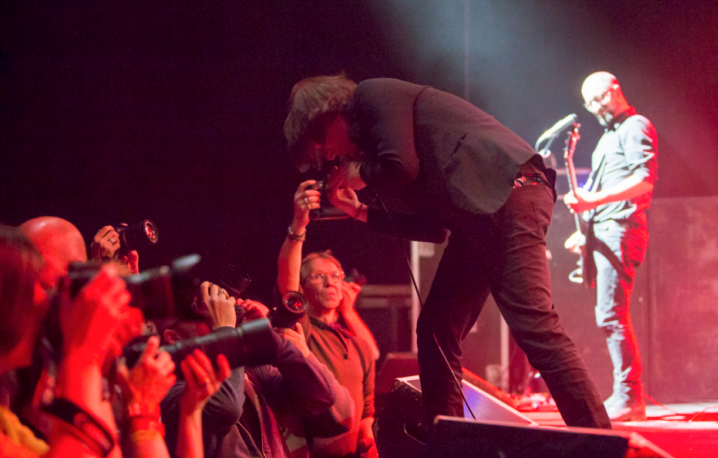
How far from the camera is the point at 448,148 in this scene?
170 cm

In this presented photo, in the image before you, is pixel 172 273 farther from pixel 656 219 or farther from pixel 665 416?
pixel 656 219

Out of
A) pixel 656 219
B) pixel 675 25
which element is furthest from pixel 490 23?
pixel 656 219

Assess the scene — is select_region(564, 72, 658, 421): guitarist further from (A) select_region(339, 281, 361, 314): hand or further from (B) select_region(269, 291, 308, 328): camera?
(B) select_region(269, 291, 308, 328): camera

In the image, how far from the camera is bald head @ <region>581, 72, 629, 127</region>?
3432 millimetres

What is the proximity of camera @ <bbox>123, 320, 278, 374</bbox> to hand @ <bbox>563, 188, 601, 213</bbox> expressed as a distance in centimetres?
257

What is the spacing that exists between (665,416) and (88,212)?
3988 millimetres

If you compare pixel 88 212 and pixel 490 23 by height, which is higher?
pixel 490 23

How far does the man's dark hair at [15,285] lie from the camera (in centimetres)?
95

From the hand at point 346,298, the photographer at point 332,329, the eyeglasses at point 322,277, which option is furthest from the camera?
the hand at point 346,298

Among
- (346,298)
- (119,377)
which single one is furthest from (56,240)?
(346,298)

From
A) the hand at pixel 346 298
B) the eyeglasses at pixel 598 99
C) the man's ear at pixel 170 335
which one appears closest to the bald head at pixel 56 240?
the man's ear at pixel 170 335

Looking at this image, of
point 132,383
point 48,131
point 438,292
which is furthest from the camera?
point 48,131

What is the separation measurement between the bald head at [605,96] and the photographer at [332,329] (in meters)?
1.72

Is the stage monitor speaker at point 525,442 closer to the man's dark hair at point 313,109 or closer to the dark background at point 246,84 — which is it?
the man's dark hair at point 313,109
